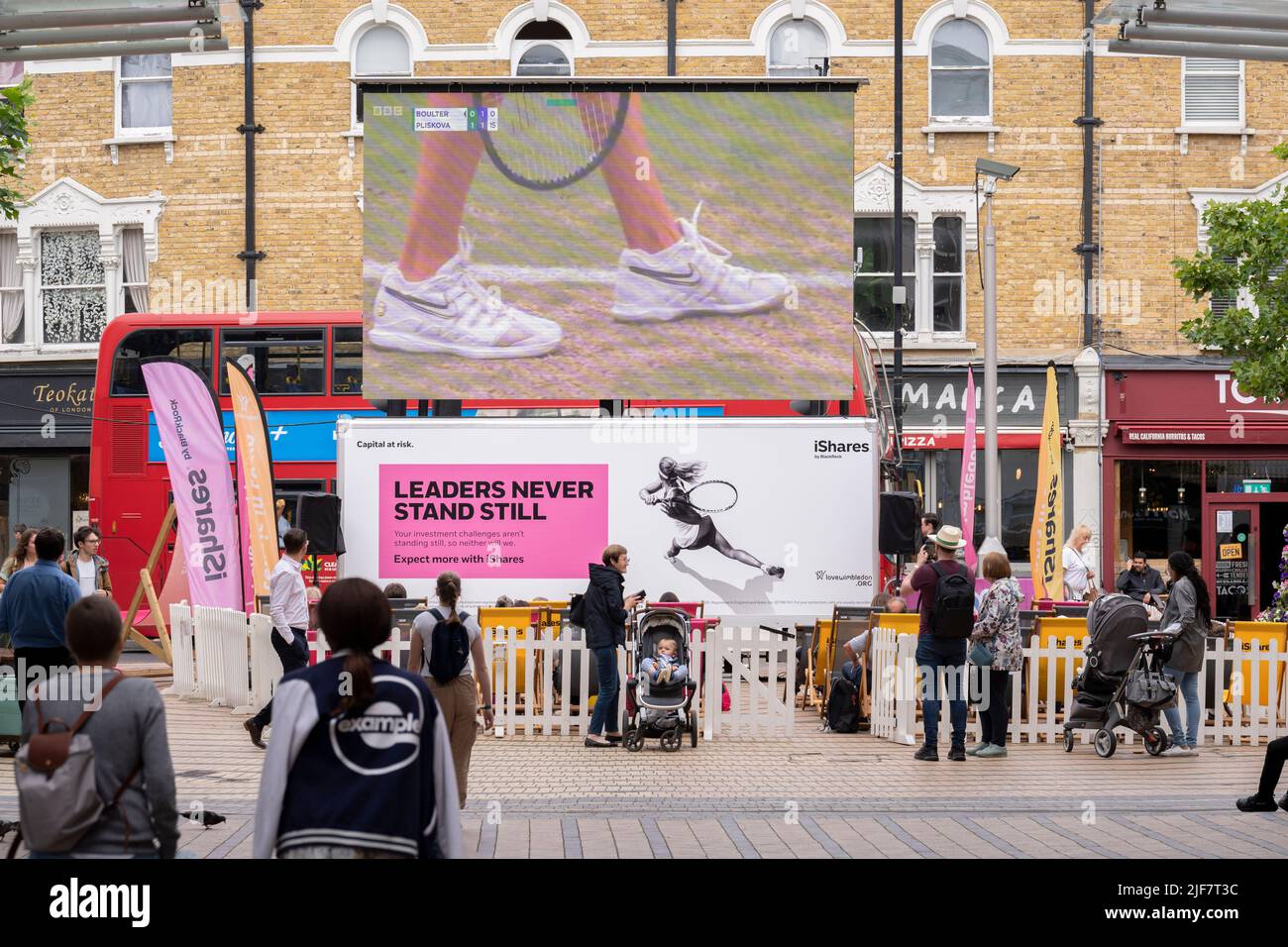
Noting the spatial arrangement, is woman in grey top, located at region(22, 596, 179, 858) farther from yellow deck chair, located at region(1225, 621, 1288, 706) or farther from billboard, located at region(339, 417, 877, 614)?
billboard, located at region(339, 417, 877, 614)

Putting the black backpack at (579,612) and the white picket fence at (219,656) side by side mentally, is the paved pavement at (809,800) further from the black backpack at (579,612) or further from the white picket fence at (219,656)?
the black backpack at (579,612)

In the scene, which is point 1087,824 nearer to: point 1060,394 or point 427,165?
point 427,165

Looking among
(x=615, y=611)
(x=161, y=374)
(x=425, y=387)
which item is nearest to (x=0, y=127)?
(x=161, y=374)

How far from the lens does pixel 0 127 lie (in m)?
18.0

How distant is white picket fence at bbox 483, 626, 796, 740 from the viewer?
1418 cm

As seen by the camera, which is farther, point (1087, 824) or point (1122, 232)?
point (1122, 232)

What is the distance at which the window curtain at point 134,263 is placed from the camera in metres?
28.6

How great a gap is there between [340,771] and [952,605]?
345 inches

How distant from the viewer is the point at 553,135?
18250 millimetres

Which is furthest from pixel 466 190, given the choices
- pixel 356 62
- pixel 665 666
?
pixel 356 62

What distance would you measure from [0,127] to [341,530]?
5.95m

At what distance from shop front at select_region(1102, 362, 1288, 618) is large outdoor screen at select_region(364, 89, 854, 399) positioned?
415 inches

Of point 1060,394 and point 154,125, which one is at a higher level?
point 154,125
